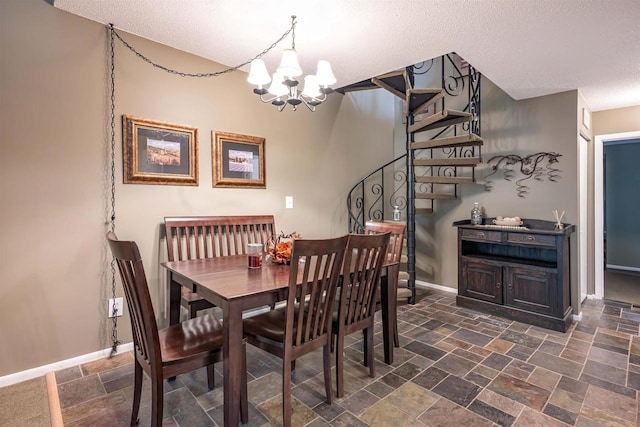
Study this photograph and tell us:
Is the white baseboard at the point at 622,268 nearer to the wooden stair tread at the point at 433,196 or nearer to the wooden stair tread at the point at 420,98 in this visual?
the wooden stair tread at the point at 433,196

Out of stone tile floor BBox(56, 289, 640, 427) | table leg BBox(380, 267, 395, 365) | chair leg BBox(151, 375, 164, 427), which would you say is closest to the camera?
chair leg BBox(151, 375, 164, 427)

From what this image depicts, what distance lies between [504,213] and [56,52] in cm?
443

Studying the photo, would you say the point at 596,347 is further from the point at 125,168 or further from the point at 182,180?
the point at 125,168

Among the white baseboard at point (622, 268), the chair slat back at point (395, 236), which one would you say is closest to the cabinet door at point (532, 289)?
the chair slat back at point (395, 236)

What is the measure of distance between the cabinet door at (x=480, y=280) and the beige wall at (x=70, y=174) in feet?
8.88

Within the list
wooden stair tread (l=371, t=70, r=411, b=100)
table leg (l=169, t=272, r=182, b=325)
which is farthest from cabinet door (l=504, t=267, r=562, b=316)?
table leg (l=169, t=272, r=182, b=325)

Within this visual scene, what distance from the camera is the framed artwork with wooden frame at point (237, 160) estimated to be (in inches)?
123

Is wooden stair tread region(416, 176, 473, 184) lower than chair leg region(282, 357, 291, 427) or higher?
higher

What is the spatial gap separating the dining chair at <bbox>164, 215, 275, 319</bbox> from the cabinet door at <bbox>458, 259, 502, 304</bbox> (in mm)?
2196

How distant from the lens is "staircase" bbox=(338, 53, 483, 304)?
3.49 m

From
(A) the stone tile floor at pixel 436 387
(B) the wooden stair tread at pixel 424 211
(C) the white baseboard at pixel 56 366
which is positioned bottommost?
(A) the stone tile floor at pixel 436 387

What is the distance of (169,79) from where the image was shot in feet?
9.24

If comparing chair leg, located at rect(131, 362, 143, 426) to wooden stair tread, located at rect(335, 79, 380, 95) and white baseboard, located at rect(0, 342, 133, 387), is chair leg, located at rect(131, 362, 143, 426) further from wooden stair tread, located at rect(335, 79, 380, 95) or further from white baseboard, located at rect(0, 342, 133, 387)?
wooden stair tread, located at rect(335, 79, 380, 95)

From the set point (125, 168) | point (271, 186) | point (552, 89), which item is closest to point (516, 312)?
point (552, 89)
